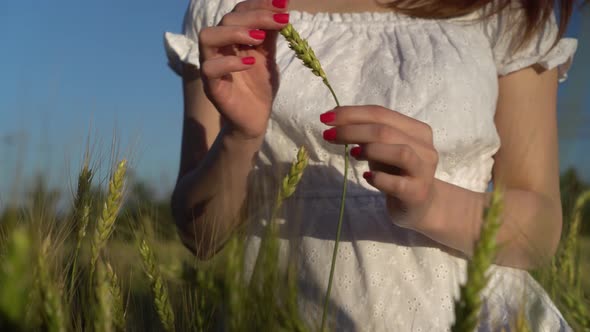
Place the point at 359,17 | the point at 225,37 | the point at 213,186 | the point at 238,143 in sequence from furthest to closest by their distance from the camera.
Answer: the point at 359,17 < the point at 213,186 < the point at 238,143 < the point at 225,37

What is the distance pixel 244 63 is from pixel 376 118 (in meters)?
0.18

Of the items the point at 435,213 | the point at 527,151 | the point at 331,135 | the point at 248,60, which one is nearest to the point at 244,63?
the point at 248,60

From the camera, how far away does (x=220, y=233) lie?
64 cm

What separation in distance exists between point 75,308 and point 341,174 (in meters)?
0.55

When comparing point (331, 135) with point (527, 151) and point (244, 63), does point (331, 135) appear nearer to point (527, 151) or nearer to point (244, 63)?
point (244, 63)

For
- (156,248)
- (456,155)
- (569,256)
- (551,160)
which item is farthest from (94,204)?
(551,160)

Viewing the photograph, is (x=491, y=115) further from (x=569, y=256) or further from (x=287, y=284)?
(x=287, y=284)

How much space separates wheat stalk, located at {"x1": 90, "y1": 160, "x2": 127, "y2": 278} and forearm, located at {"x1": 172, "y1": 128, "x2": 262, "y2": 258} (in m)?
0.12

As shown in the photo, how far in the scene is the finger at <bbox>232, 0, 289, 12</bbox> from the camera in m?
0.60

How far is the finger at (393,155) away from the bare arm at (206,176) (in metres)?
0.12

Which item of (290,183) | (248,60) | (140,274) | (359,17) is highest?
(359,17)

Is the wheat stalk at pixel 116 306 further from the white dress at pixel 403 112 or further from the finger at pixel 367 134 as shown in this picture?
the white dress at pixel 403 112

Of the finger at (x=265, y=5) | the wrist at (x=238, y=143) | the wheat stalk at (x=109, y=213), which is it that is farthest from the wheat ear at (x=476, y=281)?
the wrist at (x=238, y=143)

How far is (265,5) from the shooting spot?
613 millimetres
